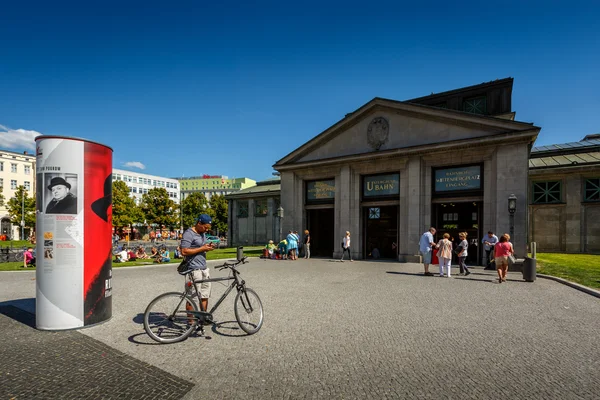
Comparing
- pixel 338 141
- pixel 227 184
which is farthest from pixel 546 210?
pixel 227 184

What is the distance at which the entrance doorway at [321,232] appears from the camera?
25016 mm

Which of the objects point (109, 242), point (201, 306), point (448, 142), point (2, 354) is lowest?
point (2, 354)

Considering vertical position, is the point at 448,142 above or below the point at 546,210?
above

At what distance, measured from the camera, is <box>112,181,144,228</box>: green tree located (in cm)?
5769

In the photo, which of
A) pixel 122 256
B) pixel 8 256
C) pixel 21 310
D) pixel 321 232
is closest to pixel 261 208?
pixel 321 232

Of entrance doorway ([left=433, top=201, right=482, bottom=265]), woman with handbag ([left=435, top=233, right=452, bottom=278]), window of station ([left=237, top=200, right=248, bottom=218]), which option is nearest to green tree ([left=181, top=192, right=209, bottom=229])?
window of station ([left=237, top=200, right=248, bottom=218])

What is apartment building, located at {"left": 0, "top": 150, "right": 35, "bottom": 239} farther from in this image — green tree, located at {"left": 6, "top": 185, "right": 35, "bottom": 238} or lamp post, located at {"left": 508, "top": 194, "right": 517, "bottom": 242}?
lamp post, located at {"left": 508, "top": 194, "right": 517, "bottom": 242}

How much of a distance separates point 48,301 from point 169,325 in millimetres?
2528

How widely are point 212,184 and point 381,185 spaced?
497 feet

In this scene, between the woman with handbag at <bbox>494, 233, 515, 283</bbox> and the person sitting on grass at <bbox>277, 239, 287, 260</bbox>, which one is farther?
the person sitting on grass at <bbox>277, 239, 287, 260</bbox>

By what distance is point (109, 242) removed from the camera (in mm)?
6809

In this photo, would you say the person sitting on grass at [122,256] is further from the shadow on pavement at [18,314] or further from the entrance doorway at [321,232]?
the entrance doorway at [321,232]

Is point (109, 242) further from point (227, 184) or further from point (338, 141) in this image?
point (227, 184)

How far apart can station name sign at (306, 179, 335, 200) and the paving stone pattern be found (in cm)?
1851
